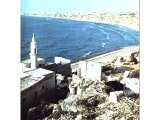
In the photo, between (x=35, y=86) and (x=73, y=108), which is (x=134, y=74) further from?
(x=35, y=86)

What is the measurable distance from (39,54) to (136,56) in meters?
0.60

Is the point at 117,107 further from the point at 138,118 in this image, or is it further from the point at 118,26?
the point at 118,26

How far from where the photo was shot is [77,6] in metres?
2.61

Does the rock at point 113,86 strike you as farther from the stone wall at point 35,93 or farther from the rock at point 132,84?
the stone wall at point 35,93

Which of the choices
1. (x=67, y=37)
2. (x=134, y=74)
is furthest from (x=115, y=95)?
(x=67, y=37)

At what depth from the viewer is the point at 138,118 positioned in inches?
101

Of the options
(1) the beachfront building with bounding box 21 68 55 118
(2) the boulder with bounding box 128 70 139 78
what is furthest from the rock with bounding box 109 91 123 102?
(1) the beachfront building with bounding box 21 68 55 118

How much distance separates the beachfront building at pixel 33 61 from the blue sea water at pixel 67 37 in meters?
0.02

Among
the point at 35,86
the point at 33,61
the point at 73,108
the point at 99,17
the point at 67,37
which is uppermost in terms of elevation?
the point at 99,17

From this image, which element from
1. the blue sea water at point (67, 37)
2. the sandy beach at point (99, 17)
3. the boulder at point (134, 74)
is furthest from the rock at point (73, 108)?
the sandy beach at point (99, 17)

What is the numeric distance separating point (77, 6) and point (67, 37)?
0.66ft

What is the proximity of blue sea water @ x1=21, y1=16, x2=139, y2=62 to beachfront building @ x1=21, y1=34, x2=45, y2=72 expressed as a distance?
2cm

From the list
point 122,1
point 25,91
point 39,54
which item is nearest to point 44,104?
point 25,91

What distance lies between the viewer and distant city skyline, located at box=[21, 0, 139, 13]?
8.46ft
